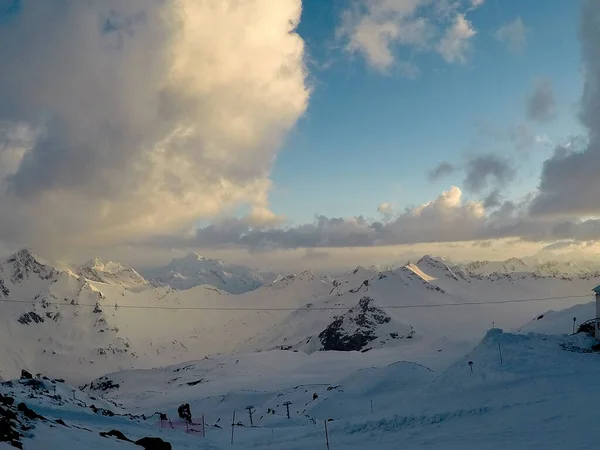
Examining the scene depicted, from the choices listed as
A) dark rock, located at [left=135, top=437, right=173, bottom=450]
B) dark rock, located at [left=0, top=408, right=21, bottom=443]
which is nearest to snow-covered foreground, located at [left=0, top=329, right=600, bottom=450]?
dark rock, located at [left=0, top=408, right=21, bottom=443]

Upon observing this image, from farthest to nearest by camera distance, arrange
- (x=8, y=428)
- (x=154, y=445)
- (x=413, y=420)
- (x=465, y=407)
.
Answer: (x=465, y=407) → (x=413, y=420) → (x=154, y=445) → (x=8, y=428)

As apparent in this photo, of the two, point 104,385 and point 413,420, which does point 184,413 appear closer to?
point 413,420

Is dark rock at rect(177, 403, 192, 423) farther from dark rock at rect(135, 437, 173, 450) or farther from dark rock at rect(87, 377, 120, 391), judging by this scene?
dark rock at rect(87, 377, 120, 391)

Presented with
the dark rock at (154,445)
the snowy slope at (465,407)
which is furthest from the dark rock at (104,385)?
the dark rock at (154,445)

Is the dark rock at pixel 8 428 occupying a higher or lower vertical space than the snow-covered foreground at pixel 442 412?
higher

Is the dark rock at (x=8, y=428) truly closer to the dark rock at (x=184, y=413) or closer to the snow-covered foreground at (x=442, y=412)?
the snow-covered foreground at (x=442, y=412)

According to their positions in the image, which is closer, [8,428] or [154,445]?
[8,428]

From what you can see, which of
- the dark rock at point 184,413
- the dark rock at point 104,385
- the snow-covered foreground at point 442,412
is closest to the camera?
the snow-covered foreground at point 442,412

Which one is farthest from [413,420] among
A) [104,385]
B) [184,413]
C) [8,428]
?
[104,385]

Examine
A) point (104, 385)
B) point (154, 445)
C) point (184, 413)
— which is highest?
point (154, 445)

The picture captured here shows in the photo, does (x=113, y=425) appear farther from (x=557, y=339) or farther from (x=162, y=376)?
(x=162, y=376)

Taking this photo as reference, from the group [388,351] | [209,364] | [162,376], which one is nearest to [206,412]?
[388,351]
